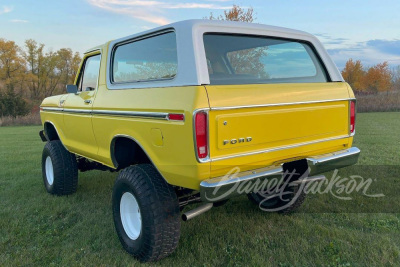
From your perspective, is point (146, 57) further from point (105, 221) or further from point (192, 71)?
point (105, 221)

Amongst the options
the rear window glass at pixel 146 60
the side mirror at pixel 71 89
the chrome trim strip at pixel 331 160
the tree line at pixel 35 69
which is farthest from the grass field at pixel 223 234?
the tree line at pixel 35 69

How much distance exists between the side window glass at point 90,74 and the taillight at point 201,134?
6.64ft

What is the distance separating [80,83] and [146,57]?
1698 millimetres

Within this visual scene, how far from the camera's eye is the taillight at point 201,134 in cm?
242

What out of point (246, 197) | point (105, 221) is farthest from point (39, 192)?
point (246, 197)

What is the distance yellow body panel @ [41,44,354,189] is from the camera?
251 cm

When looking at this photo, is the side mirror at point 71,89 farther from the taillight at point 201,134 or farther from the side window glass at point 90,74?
the taillight at point 201,134

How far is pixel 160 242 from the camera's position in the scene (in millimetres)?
2883

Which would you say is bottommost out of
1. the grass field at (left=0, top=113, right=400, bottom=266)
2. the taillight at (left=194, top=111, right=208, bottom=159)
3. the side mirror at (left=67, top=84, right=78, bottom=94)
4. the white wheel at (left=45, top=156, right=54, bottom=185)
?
the grass field at (left=0, top=113, right=400, bottom=266)

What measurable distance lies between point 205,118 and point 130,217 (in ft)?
4.90

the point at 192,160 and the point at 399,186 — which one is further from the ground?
the point at 192,160

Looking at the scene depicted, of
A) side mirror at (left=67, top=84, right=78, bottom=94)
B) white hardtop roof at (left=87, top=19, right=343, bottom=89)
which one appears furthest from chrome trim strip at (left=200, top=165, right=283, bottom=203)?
side mirror at (left=67, top=84, right=78, bottom=94)

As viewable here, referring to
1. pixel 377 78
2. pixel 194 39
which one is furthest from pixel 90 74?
pixel 377 78

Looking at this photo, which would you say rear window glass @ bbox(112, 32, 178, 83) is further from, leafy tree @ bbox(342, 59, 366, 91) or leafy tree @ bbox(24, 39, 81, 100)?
leafy tree @ bbox(342, 59, 366, 91)
